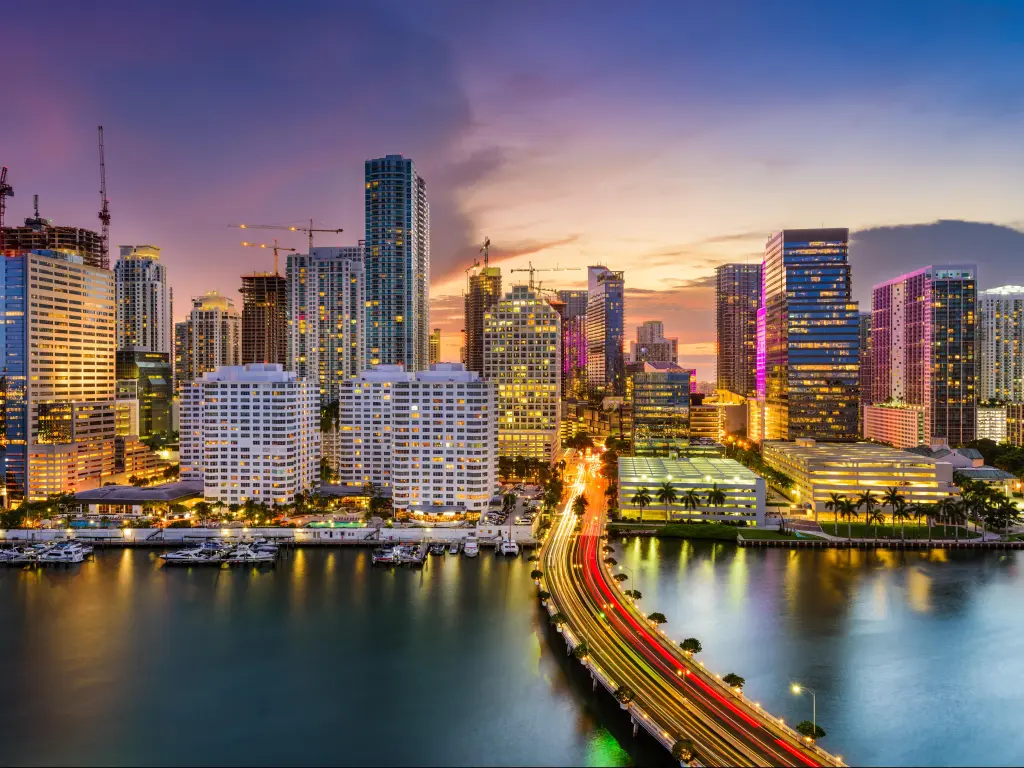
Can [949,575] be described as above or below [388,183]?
below

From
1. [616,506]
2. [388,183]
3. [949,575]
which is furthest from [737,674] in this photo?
[388,183]

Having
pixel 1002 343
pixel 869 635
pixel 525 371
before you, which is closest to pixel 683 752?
pixel 869 635

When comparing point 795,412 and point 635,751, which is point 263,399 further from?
point 795,412

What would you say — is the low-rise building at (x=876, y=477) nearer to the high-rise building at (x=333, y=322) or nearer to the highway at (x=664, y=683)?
the highway at (x=664, y=683)

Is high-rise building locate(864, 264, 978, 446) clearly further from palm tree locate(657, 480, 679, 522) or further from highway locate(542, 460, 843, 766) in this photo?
highway locate(542, 460, 843, 766)

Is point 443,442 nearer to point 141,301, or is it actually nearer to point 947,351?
point 947,351

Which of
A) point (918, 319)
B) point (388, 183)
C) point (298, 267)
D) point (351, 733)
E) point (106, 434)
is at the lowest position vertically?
point (351, 733)

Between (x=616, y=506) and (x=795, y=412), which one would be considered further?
(x=795, y=412)
